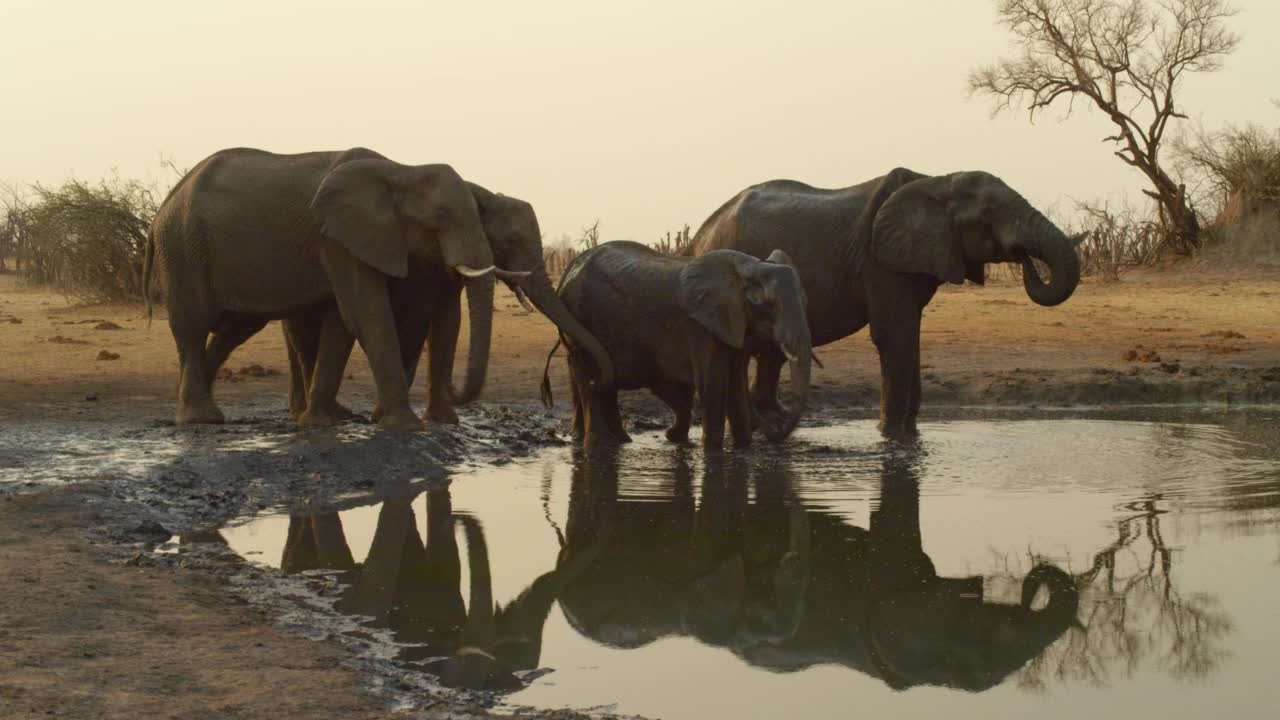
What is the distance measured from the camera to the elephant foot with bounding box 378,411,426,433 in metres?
11.1

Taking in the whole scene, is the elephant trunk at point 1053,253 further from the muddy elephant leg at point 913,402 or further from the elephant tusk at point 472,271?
the elephant tusk at point 472,271

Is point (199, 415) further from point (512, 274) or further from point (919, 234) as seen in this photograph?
point (919, 234)

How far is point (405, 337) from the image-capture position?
11984 millimetres

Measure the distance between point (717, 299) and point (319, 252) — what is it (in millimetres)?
2948

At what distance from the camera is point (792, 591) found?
22.7ft

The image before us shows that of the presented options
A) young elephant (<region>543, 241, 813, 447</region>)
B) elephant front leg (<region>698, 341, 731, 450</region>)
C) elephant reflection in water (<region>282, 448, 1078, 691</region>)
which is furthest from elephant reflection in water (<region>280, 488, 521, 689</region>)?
young elephant (<region>543, 241, 813, 447</region>)

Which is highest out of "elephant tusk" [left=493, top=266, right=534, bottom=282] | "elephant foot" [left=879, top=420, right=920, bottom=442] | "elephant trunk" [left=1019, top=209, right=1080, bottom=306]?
"elephant trunk" [left=1019, top=209, right=1080, bottom=306]

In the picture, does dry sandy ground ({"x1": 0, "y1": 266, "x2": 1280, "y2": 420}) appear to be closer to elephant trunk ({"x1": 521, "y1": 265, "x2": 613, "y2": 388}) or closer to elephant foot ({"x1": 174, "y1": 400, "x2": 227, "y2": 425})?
elephant foot ({"x1": 174, "y1": 400, "x2": 227, "y2": 425})

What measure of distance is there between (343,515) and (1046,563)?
12.6 ft

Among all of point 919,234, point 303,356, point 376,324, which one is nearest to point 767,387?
point 919,234

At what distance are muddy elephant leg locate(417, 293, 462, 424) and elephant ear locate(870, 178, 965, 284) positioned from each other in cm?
318

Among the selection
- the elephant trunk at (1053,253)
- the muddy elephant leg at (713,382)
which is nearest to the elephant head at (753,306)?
the muddy elephant leg at (713,382)

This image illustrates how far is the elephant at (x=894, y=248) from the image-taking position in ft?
38.1

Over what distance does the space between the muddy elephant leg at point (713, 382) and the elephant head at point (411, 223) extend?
1.56m
